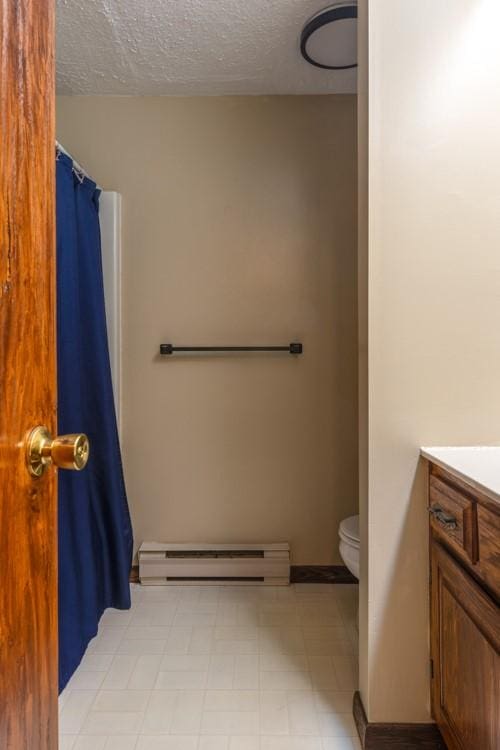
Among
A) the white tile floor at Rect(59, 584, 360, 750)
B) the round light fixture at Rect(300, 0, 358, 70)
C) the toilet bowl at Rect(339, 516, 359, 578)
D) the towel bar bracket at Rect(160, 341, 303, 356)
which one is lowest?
the white tile floor at Rect(59, 584, 360, 750)

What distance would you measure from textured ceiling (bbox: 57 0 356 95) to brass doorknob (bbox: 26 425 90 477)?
1646mm

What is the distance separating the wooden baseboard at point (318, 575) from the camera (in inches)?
83.3

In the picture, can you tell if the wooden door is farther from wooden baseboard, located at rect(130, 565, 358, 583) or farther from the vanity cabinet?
wooden baseboard, located at rect(130, 565, 358, 583)

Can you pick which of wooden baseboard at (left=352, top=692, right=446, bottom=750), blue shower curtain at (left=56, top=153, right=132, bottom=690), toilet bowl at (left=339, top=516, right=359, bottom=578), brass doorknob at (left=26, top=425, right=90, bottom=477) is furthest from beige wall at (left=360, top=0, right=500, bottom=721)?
blue shower curtain at (left=56, top=153, right=132, bottom=690)

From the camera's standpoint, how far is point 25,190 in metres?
0.56

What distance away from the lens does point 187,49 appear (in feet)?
5.87

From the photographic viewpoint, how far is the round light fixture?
1581 mm

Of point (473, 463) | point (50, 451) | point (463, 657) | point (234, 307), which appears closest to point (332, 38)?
point (234, 307)

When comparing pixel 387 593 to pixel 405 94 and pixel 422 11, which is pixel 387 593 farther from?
pixel 422 11

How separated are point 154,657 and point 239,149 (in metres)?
2.15

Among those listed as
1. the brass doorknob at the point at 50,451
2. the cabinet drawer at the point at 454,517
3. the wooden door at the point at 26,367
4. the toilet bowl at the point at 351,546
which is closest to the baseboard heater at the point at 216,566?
the toilet bowl at the point at 351,546

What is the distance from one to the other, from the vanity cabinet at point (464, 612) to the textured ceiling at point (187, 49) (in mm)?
1671

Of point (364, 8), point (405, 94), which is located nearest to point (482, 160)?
point (405, 94)

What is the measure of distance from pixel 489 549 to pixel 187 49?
200cm
